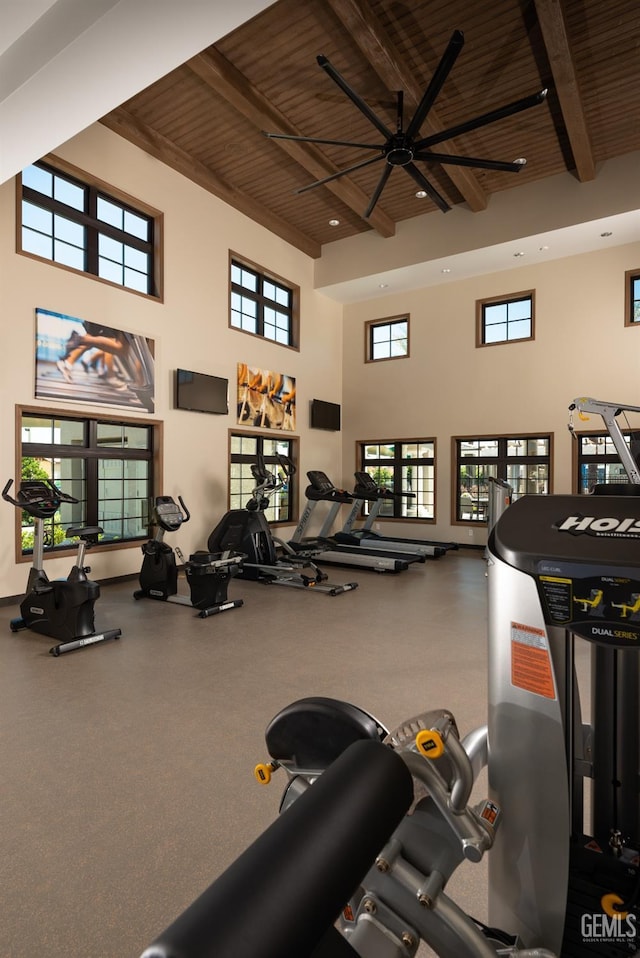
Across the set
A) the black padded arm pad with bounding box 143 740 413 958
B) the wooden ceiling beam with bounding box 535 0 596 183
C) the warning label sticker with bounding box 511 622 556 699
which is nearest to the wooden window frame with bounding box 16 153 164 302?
the wooden ceiling beam with bounding box 535 0 596 183

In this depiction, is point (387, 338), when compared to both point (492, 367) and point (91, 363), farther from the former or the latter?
point (91, 363)

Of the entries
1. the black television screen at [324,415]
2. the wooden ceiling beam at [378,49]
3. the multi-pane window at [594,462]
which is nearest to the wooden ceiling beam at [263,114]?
the wooden ceiling beam at [378,49]

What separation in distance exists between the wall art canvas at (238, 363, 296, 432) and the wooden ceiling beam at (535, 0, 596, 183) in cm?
524

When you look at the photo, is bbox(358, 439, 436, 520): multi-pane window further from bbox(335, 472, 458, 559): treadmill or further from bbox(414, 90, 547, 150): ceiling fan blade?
bbox(414, 90, 547, 150): ceiling fan blade

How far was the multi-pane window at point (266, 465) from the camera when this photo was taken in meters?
8.67

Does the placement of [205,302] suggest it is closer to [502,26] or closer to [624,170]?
[502,26]

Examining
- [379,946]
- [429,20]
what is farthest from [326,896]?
[429,20]

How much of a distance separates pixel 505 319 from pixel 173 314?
18.6 ft

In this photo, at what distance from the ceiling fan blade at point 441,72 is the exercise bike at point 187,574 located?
4523 millimetres

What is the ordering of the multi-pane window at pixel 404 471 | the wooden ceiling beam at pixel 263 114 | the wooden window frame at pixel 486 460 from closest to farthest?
the wooden ceiling beam at pixel 263 114
the wooden window frame at pixel 486 460
the multi-pane window at pixel 404 471

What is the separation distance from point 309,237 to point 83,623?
8.25 meters

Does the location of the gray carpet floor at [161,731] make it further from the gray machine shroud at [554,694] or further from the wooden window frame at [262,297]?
the wooden window frame at [262,297]

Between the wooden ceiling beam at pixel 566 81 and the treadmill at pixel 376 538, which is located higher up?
the wooden ceiling beam at pixel 566 81

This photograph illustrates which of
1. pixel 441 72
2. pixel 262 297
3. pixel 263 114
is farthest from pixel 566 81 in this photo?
pixel 262 297
